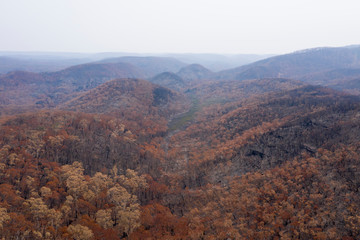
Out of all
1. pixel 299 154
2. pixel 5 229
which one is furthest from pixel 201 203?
pixel 5 229

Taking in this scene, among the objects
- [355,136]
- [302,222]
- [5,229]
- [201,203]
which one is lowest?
[201,203]

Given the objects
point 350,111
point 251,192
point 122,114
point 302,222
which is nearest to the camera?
point 302,222

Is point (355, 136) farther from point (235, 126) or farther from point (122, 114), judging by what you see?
point (122, 114)

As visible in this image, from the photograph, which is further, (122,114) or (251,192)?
(122,114)

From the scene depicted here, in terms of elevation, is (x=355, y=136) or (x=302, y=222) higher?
(x=355, y=136)

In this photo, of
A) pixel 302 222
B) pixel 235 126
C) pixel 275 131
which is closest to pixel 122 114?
pixel 235 126

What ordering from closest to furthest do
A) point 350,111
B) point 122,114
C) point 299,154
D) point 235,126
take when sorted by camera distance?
point 299,154 → point 350,111 → point 235,126 → point 122,114

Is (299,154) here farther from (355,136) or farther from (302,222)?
(302,222)

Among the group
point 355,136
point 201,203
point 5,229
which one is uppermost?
point 355,136

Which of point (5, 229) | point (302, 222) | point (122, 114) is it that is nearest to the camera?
point (5, 229)
